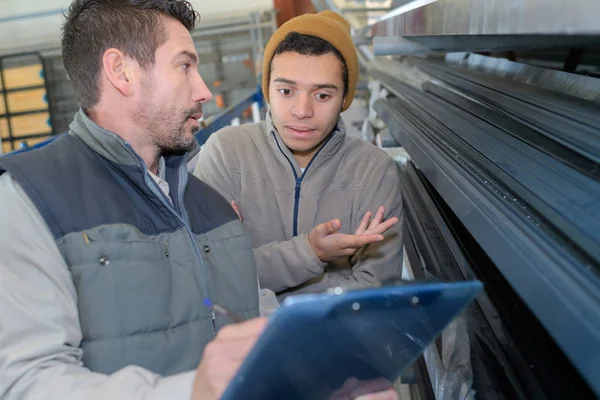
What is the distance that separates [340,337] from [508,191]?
1.72ft

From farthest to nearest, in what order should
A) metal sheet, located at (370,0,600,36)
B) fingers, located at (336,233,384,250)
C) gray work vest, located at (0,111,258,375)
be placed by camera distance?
1. fingers, located at (336,233,384,250)
2. gray work vest, located at (0,111,258,375)
3. metal sheet, located at (370,0,600,36)

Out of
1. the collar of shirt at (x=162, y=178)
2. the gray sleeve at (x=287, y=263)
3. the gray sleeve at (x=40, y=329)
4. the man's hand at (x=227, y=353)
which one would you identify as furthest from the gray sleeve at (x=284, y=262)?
the man's hand at (x=227, y=353)

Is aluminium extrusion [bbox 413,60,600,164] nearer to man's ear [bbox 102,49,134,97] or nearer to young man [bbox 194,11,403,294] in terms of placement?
young man [bbox 194,11,403,294]

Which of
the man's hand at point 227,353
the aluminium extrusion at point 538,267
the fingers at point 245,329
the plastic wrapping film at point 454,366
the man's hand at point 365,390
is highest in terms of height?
the aluminium extrusion at point 538,267

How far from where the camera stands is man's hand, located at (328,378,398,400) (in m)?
0.74

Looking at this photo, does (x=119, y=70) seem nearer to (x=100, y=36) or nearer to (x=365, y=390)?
(x=100, y=36)

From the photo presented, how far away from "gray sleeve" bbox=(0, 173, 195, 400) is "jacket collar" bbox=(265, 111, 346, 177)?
2.68 feet

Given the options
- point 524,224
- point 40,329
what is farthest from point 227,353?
point 524,224

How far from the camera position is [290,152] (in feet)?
5.30

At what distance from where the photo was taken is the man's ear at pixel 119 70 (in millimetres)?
1087

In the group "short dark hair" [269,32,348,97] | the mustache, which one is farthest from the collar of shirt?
"short dark hair" [269,32,348,97]

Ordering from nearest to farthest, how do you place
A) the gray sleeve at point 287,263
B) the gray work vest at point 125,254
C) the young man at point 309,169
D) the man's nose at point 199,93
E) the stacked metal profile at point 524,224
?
the stacked metal profile at point 524,224
the gray work vest at point 125,254
the man's nose at point 199,93
the gray sleeve at point 287,263
the young man at point 309,169

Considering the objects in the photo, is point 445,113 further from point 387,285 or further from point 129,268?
point 387,285

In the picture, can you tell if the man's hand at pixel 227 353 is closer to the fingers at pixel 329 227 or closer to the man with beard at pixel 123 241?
the man with beard at pixel 123 241
